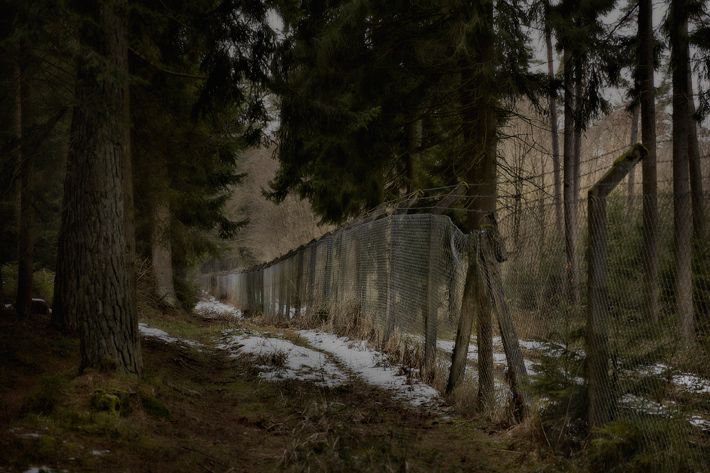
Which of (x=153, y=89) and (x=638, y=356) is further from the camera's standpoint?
(x=153, y=89)

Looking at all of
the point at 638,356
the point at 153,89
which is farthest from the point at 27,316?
the point at 638,356

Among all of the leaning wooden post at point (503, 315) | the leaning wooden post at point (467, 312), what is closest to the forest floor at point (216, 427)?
the leaning wooden post at point (503, 315)

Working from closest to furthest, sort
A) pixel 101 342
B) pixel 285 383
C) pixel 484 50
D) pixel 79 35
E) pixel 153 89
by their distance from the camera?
pixel 101 342
pixel 79 35
pixel 285 383
pixel 153 89
pixel 484 50

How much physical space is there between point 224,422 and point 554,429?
2.55m

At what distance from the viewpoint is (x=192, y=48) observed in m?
6.93

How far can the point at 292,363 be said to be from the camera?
7395mm

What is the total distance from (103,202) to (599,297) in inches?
143

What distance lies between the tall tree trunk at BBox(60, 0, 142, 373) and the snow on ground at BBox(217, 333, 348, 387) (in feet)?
7.31

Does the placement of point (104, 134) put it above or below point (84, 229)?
above

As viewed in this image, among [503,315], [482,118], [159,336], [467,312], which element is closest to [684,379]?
[503,315]

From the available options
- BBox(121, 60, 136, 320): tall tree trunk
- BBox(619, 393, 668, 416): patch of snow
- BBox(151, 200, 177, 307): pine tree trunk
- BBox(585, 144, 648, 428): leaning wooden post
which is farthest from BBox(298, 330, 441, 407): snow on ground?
BBox(151, 200, 177, 307): pine tree trunk

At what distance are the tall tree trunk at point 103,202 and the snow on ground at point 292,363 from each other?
2228mm

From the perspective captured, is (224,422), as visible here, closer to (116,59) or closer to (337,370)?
(337,370)

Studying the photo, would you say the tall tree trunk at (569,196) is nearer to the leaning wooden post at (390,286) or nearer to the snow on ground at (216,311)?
the leaning wooden post at (390,286)
